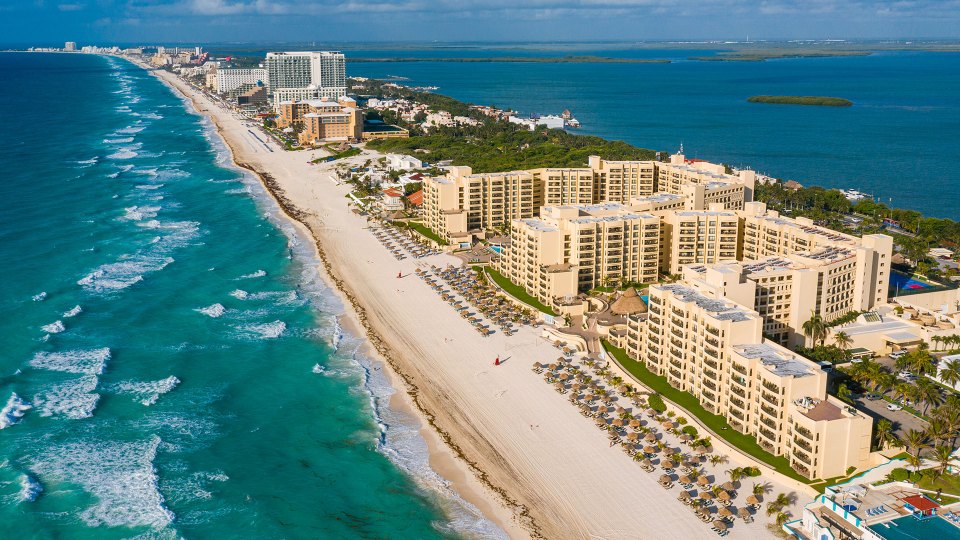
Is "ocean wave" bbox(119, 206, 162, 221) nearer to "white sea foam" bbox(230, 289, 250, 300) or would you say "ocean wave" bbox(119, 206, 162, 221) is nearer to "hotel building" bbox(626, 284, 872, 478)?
"white sea foam" bbox(230, 289, 250, 300)

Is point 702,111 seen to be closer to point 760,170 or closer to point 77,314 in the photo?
point 760,170

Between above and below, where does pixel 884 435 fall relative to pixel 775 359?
below

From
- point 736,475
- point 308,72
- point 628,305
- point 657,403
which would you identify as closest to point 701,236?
point 628,305

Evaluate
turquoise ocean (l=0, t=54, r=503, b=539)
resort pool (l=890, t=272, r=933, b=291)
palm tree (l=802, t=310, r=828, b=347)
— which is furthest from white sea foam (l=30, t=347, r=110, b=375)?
resort pool (l=890, t=272, r=933, b=291)

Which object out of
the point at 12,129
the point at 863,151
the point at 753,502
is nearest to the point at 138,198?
the point at 12,129

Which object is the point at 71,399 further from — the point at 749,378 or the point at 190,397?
the point at 749,378
